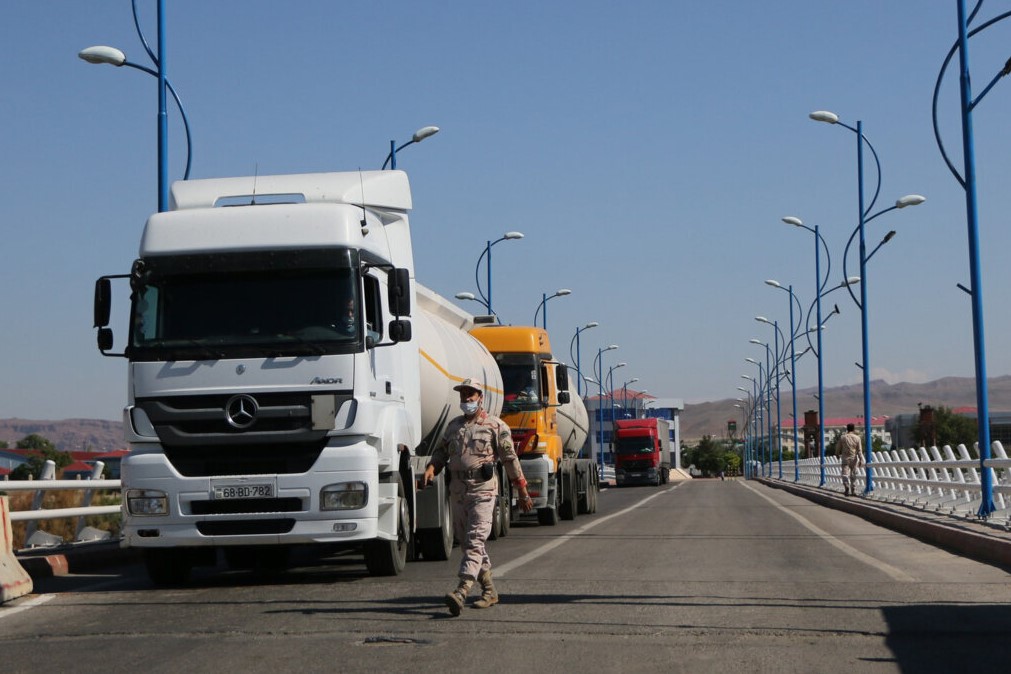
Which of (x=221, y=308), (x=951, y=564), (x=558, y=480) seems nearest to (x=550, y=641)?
(x=221, y=308)

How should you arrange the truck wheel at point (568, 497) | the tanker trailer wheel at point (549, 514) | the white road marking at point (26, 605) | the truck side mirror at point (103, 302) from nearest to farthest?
the white road marking at point (26, 605), the truck side mirror at point (103, 302), the tanker trailer wheel at point (549, 514), the truck wheel at point (568, 497)

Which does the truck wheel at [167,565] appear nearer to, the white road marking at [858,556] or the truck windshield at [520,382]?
the white road marking at [858,556]

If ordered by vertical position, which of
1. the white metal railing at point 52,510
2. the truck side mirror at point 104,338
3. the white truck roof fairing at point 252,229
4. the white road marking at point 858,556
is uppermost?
the white truck roof fairing at point 252,229

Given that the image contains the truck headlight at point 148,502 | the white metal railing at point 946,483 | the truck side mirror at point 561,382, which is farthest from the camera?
the truck side mirror at point 561,382

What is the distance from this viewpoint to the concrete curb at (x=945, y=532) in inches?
599

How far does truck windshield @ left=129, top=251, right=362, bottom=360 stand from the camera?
11805 millimetres

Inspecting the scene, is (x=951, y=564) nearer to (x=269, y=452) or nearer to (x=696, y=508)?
(x=269, y=452)

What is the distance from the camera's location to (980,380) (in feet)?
67.5

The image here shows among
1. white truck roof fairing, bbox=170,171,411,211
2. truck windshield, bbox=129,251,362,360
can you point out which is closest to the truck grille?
truck windshield, bbox=129,251,362,360

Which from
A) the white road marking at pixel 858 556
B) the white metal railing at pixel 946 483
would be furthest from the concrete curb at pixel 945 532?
the white road marking at pixel 858 556

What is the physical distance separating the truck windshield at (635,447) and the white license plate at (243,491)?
63565 mm

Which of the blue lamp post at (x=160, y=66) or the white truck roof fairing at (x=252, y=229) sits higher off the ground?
the blue lamp post at (x=160, y=66)

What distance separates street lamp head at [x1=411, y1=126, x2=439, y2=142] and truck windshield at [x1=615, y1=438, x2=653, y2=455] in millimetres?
46809

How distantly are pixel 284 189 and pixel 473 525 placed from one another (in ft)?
15.1
